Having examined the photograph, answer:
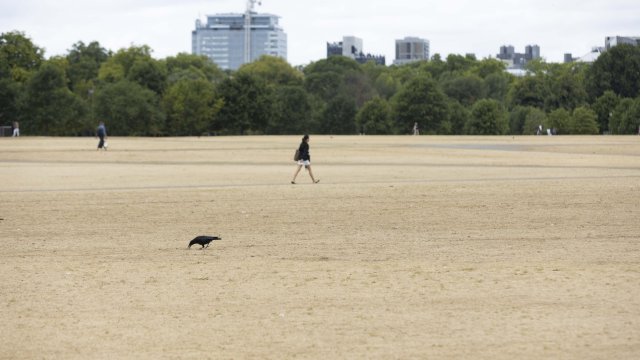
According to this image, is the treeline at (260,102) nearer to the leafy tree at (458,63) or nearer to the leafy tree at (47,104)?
the leafy tree at (47,104)

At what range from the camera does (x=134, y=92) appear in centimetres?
11175

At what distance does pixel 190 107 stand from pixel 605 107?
45788 millimetres

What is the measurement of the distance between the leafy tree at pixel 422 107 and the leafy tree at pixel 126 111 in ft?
90.9

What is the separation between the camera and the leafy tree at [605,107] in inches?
4897

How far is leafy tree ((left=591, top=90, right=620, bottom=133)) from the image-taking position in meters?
124

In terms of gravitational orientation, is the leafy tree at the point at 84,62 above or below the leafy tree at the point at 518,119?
above

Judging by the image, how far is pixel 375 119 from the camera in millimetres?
126125

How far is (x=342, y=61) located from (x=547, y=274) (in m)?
159

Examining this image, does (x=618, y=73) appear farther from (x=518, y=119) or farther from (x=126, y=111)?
(x=126, y=111)

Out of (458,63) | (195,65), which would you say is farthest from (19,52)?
(458,63)

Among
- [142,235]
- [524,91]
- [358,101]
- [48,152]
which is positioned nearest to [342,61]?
[358,101]

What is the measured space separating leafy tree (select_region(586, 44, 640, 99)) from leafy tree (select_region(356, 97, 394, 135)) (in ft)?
90.4

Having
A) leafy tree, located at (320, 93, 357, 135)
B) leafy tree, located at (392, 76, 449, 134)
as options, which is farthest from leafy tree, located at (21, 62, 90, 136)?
leafy tree, located at (392, 76, 449, 134)

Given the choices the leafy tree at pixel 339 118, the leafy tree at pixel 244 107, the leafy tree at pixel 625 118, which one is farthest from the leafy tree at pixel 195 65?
the leafy tree at pixel 625 118
